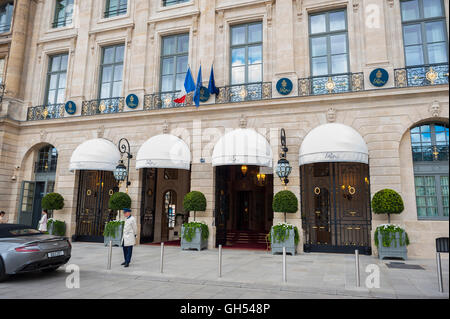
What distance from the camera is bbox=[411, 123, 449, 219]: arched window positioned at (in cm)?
1212

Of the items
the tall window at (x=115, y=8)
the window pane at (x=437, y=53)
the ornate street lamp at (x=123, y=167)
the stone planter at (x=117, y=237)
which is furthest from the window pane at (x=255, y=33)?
the stone planter at (x=117, y=237)

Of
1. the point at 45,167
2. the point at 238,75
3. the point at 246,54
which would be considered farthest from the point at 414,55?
the point at 45,167

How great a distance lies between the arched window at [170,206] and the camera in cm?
1928

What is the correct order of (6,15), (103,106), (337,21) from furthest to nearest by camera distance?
(6,15), (103,106), (337,21)

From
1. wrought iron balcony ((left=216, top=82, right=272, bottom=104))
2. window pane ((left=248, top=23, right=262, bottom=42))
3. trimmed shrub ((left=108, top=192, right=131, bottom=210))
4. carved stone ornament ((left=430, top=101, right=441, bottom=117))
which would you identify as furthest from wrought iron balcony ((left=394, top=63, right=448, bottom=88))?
trimmed shrub ((left=108, top=192, right=131, bottom=210))

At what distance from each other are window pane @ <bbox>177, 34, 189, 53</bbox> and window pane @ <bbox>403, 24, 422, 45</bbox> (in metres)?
9.80

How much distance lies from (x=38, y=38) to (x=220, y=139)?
13796 millimetres

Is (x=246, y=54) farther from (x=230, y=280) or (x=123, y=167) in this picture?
(x=230, y=280)

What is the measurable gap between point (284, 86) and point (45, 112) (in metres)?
13.2

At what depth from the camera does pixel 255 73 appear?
49.8 ft

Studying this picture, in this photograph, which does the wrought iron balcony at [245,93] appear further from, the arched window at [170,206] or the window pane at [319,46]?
the arched window at [170,206]

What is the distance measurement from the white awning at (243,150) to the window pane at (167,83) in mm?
4698

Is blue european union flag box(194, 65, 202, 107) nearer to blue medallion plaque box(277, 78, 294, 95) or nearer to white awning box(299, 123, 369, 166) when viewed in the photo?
blue medallion plaque box(277, 78, 294, 95)
